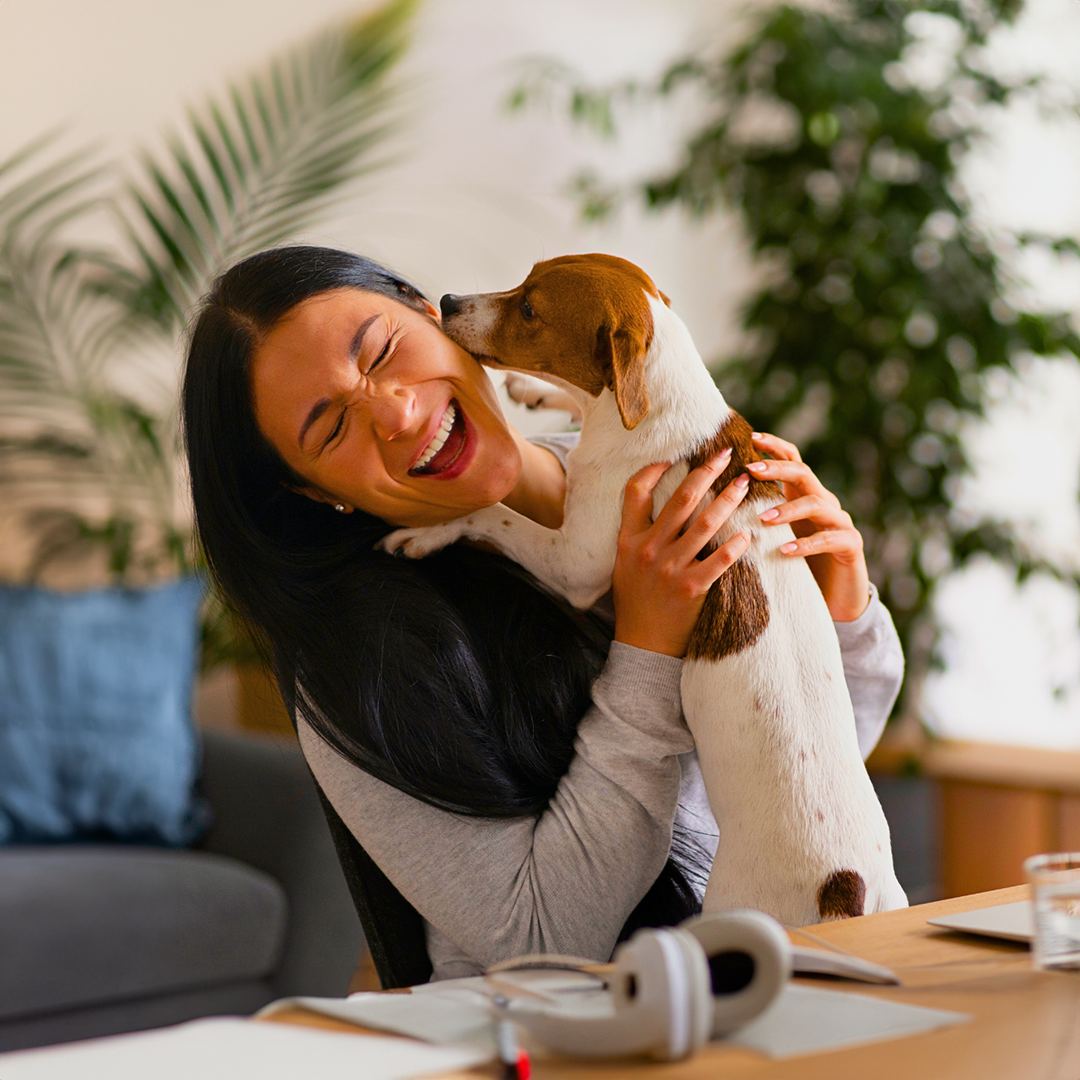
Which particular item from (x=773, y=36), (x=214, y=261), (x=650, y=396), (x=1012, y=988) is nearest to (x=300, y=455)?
(x=650, y=396)

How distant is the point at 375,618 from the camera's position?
4.11 feet

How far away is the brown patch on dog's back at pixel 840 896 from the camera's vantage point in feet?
3.52

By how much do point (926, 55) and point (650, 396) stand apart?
8.31 feet

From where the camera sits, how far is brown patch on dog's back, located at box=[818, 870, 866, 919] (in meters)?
1.07

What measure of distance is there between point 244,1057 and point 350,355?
81 centimetres

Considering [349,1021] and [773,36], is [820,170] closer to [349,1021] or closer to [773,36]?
[773,36]

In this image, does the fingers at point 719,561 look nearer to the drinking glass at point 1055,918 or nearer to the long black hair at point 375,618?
the long black hair at point 375,618

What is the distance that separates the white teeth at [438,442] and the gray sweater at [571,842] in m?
0.29

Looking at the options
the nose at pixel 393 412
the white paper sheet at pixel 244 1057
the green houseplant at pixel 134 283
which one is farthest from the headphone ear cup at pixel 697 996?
the green houseplant at pixel 134 283

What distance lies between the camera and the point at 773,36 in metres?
3.12

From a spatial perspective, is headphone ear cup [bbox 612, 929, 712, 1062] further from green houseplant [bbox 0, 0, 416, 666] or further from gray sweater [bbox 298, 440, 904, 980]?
green houseplant [bbox 0, 0, 416, 666]

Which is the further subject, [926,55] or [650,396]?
[926,55]

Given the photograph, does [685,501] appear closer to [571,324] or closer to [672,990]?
[571,324]

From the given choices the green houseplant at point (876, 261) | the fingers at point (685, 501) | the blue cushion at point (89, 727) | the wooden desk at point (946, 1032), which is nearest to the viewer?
the wooden desk at point (946, 1032)
